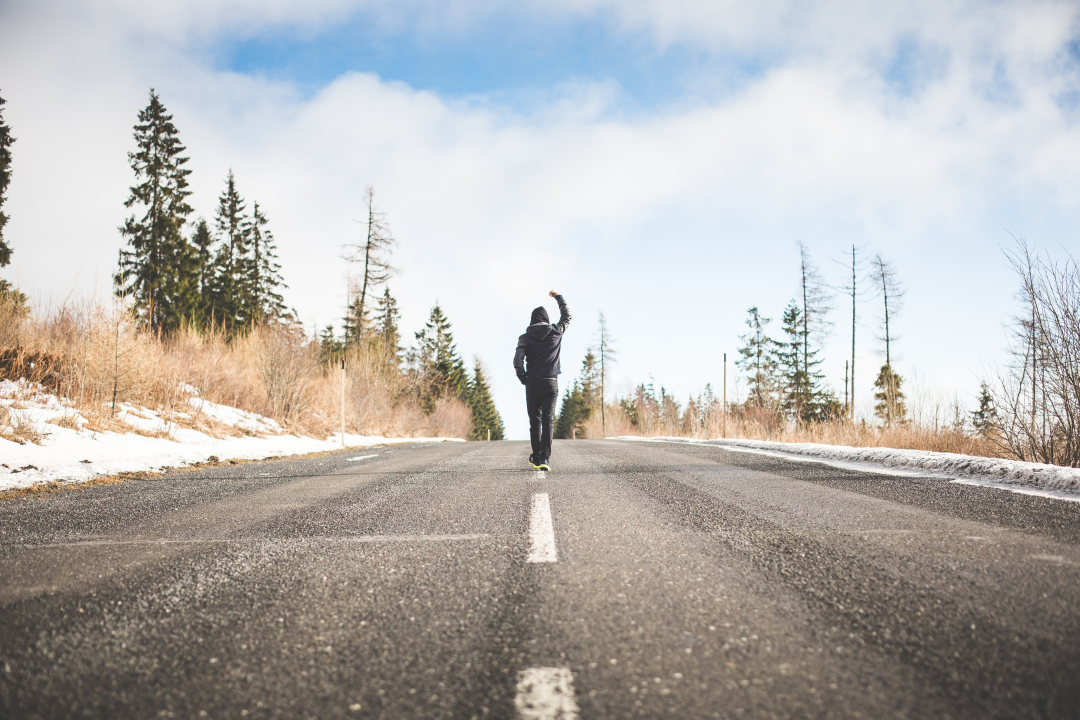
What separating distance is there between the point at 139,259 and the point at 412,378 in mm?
16703

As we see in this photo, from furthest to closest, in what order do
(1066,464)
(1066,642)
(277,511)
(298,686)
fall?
1. (1066,464)
2. (277,511)
3. (1066,642)
4. (298,686)

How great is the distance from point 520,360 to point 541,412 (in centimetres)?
82

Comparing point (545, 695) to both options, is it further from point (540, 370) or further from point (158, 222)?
point (158, 222)

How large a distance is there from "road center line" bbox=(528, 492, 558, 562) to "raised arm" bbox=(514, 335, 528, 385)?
321 cm

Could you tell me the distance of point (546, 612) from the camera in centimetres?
203

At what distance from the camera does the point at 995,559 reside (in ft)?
8.64

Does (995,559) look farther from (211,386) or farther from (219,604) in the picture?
(211,386)

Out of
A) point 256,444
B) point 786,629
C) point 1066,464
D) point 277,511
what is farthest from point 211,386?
point 1066,464

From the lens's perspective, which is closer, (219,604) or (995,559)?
(219,604)

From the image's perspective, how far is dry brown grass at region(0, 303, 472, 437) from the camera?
1042cm

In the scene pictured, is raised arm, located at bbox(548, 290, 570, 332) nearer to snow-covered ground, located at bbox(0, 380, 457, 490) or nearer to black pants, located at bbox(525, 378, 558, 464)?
black pants, located at bbox(525, 378, 558, 464)

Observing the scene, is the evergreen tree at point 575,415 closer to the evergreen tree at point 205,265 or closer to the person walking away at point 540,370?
the evergreen tree at point 205,265

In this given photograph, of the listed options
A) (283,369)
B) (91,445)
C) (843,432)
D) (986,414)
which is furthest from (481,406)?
(986,414)

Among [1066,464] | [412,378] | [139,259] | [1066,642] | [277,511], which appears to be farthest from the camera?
[412,378]
